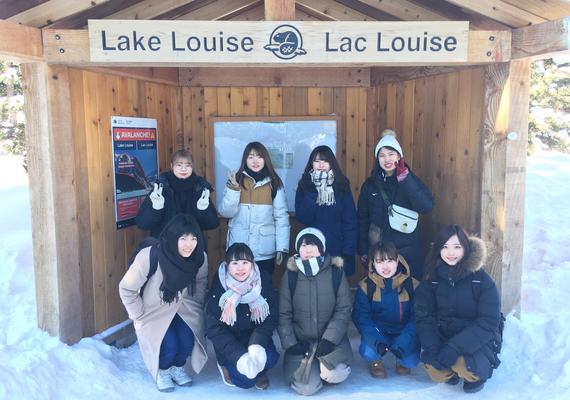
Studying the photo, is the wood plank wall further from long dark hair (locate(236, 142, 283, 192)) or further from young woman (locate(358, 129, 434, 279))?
long dark hair (locate(236, 142, 283, 192))

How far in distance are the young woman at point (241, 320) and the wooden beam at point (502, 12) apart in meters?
2.41

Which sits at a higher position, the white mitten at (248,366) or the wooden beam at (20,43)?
the wooden beam at (20,43)

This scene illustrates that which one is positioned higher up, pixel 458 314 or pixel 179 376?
pixel 458 314

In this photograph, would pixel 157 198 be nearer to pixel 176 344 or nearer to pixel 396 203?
pixel 176 344

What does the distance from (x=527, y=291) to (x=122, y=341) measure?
4079 mm

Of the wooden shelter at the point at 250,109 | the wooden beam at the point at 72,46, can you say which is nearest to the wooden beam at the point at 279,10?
the wooden shelter at the point at 250,109

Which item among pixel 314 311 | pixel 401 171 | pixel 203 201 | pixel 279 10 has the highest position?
pixel 279 10

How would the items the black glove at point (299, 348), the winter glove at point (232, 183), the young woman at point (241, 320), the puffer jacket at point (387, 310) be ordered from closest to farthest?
1. the young woman at point (241, 320)
2. the black glove at point (299, 348)
3. the puffer jacket at point (387, 310)
4. the winter glove at point (232, 183)

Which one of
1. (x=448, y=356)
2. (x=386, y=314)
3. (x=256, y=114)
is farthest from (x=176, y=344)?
(x=256, y=114)

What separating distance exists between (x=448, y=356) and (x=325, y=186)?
66.1 inches

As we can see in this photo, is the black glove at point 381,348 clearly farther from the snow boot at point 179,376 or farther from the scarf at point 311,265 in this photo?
the snow boot at point 179,376

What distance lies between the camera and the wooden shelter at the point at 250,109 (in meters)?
3.74

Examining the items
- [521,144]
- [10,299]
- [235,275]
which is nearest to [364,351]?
[235,275]

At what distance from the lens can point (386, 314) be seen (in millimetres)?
3914
